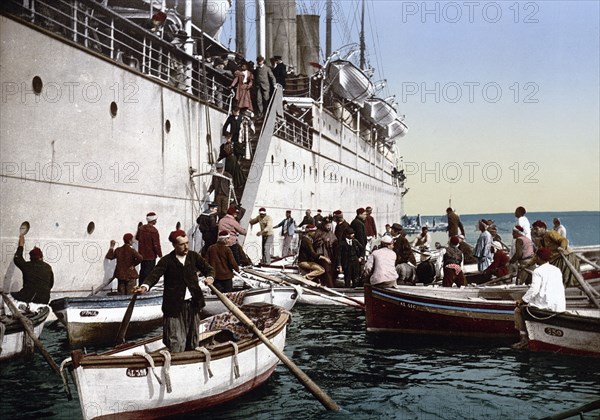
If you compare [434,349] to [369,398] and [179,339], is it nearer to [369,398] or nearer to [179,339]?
[369,398]

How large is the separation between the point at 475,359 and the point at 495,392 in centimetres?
194

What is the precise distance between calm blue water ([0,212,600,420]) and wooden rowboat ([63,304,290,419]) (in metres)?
0.30

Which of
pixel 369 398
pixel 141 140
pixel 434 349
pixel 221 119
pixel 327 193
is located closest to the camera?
pixel 369 398

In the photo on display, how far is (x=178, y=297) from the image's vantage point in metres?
7.51

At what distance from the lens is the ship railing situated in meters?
14.5

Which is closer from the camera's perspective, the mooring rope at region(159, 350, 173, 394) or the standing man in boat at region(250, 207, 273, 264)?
the mooring rope at region(159, 350, 173, 394)

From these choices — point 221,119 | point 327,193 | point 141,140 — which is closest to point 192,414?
point 141,140

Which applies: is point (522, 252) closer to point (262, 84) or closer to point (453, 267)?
point (453, 267)

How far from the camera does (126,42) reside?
18500 millimetres

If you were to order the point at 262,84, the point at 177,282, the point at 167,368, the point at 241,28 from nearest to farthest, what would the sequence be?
the point at 167,368
the point at 177,282
the point at 262,84
the point at 241,28

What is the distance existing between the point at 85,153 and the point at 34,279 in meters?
3.63

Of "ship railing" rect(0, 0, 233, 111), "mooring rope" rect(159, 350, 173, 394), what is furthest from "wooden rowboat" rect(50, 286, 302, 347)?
"ship railing" rect(0, 0, 233, 111)

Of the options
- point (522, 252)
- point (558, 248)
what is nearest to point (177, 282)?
point (558, 248)

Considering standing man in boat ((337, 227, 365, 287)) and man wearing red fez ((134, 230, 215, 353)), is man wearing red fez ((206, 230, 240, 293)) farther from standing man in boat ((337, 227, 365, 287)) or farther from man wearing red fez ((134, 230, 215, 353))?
standing man in boat ((337, 227, 365, 287))
